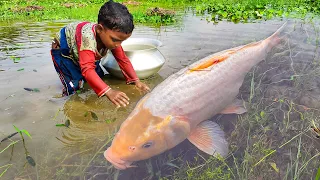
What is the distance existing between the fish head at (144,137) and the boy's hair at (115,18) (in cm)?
118

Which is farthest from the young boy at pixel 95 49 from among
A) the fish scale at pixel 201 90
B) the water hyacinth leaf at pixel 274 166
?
the water hyacinth leaf at pixel 274 166

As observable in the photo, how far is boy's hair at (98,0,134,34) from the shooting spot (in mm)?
2914

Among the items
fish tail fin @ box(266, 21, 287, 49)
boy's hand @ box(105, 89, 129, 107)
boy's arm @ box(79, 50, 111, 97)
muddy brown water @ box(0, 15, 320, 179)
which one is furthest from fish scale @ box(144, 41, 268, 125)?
boy's arm @ box(79, 50, 111, 97)

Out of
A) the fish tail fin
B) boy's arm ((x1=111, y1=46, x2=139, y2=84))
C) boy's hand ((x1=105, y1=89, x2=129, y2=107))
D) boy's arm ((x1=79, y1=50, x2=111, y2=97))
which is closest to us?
boy's hand ((x1=105, y1=89, x2=129, y2=107))

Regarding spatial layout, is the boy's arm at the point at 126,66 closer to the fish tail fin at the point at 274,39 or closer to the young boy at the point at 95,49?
the young boy at the point at 95,49

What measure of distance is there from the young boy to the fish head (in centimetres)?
78

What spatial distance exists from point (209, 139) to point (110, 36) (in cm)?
161

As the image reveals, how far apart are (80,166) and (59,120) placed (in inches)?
39.8

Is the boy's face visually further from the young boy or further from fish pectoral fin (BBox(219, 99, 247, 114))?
fish pectoral fin (BBox(219, 99, 247, 114))

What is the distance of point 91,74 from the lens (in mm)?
2916

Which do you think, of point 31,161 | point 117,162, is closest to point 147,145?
point 117,162

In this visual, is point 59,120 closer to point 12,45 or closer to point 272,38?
point 272,38

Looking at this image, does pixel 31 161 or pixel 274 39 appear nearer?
pixel 31 161

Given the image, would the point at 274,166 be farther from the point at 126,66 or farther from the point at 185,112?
the point at 126,66
